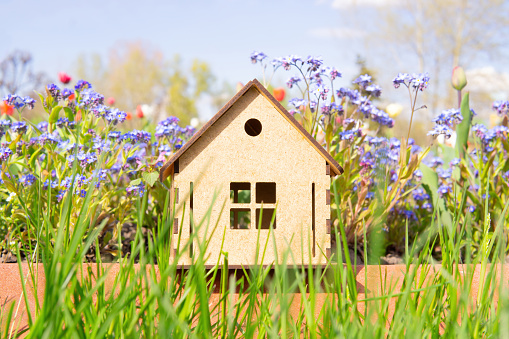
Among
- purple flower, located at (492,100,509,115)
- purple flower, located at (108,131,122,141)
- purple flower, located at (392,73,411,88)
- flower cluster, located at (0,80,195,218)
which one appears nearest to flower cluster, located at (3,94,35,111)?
flower cluster, located at (0,80,195,218)

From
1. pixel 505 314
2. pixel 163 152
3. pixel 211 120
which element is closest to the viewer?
pixel 505 314

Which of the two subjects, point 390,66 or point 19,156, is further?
point 390,66

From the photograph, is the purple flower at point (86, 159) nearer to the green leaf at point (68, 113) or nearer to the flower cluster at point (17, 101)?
the green leaf at point (68, 113)

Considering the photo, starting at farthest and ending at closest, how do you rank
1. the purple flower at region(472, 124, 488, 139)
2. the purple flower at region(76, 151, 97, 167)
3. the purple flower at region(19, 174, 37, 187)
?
the purple flower at region(472, 124, 488, 139)
the purple flower at region(19, 174, 37, 187)
the purple flower at region(76, 151, 97, 167)

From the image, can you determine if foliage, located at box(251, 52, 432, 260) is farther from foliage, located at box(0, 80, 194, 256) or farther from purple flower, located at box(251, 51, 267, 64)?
foliage, located at box(0, 80, 194, 256)

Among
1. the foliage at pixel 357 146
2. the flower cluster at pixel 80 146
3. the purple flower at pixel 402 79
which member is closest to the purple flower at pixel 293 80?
the foliage at pixel 357 146

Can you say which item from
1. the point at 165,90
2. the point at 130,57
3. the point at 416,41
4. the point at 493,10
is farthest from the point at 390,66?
the point at 130,57

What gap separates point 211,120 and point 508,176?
5.59 feet

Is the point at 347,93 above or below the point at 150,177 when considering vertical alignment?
above

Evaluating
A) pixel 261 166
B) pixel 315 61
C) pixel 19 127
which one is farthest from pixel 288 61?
pixel 19 127

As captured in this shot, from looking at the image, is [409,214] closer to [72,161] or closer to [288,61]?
[288,61]

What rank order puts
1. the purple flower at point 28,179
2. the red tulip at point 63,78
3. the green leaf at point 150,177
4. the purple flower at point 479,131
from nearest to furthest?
the green leaf at point 150,177 → the purple flower at point 28,179 → the purple flower at point 479,131 → the red tulip at point 63,78

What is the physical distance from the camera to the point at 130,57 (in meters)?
32.2

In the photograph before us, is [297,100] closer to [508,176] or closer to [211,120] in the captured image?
[211,120]
